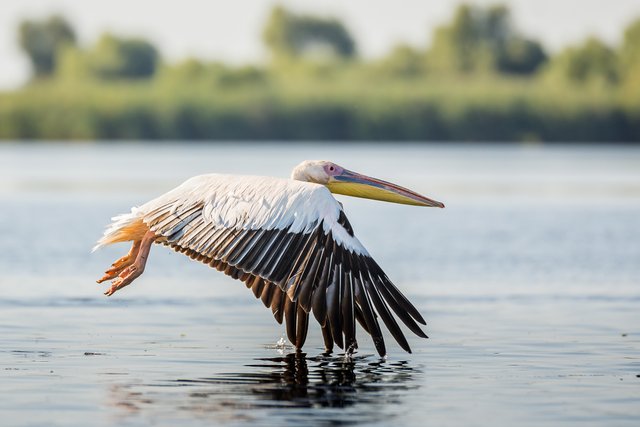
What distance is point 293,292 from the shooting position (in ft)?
26.0

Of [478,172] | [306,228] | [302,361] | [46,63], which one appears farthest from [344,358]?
[46,63]

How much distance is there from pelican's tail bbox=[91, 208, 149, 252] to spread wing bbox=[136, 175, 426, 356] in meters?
0.45

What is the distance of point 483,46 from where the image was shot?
72188 millimetres

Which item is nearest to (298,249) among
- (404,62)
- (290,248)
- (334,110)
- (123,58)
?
(290,248)

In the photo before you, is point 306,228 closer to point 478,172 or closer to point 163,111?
point 478,172

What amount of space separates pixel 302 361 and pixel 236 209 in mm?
929

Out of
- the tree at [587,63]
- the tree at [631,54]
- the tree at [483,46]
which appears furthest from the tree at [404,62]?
the tree at [631,54]

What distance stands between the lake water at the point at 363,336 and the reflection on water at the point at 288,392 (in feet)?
0.05

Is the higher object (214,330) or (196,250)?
(196,250)

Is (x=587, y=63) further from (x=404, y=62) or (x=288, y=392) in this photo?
(x=288, y=392)

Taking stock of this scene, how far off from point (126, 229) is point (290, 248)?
1566mm

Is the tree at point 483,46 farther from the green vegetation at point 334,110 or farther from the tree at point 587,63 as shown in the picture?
the green vegetation at point 334,110

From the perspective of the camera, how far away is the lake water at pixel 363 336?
23.2 feet

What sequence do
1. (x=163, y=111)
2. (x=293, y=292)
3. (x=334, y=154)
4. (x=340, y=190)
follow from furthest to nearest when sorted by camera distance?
1. (x=163, y=111)
2. (x=334, y=154)
3. (x=340, y=190)
4. (x=293, y=292)
